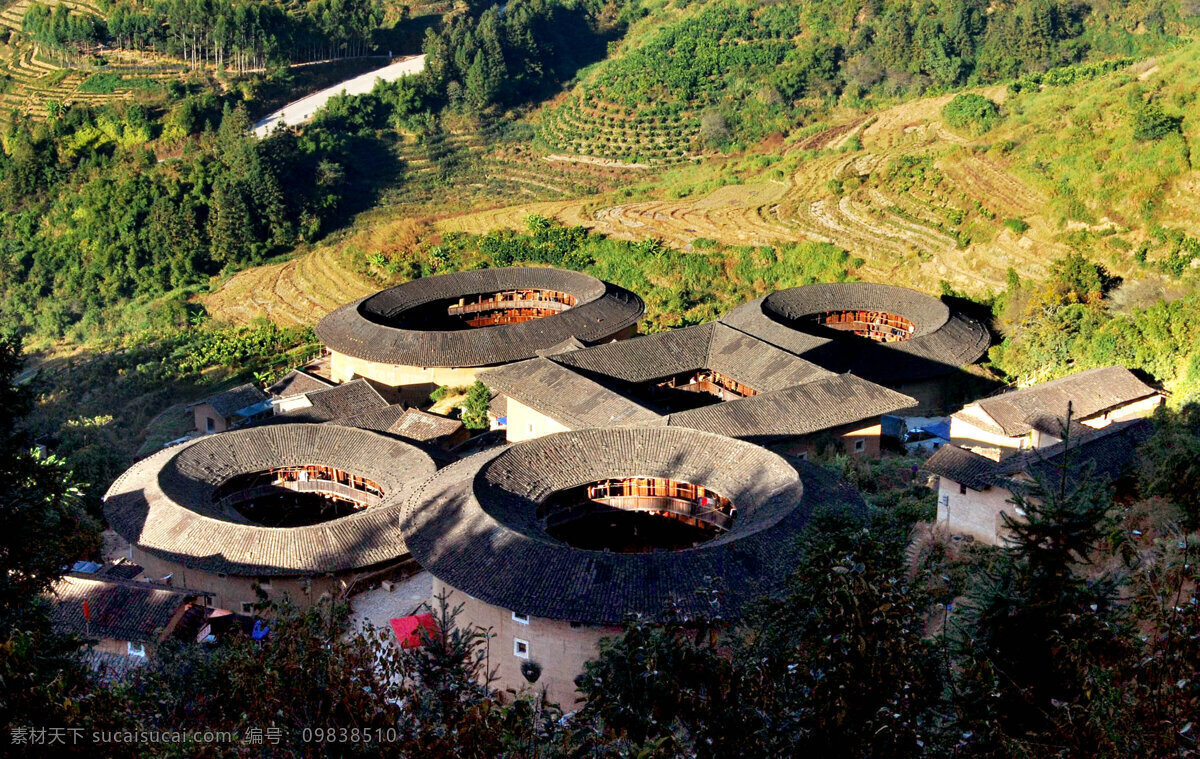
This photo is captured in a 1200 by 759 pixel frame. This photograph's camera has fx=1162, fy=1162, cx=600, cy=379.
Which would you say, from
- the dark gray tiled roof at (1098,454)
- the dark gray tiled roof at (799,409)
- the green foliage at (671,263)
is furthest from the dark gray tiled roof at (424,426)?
the dark gray tiled roof at (1098,454)

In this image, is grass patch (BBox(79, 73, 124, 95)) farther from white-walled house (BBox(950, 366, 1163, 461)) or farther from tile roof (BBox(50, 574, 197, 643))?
white-walled house (BBox(950, 366, 1163, 461))

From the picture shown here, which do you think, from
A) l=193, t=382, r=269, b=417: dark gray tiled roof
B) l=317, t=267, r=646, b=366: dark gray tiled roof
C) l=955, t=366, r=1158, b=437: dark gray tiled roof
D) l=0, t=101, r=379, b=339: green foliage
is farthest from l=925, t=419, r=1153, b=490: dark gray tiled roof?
l=0, t=101, r=379, b=339: green foliage

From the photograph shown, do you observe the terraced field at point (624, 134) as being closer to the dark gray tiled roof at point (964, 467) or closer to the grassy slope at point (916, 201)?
the grassy slope at point (916, 201)

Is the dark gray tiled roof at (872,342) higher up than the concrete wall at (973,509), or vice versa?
the concrete wall at (973,509)

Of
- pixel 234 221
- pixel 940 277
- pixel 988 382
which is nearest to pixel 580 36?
pixel 234 221

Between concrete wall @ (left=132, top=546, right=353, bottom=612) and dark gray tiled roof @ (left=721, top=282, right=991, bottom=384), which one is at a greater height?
dark gray tiled roof @ (left=721, top=282, right=991, bottom=384)

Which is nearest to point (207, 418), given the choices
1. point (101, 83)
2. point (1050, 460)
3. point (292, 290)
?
point (292, 290)

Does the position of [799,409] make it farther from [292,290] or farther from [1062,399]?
[292,290]
